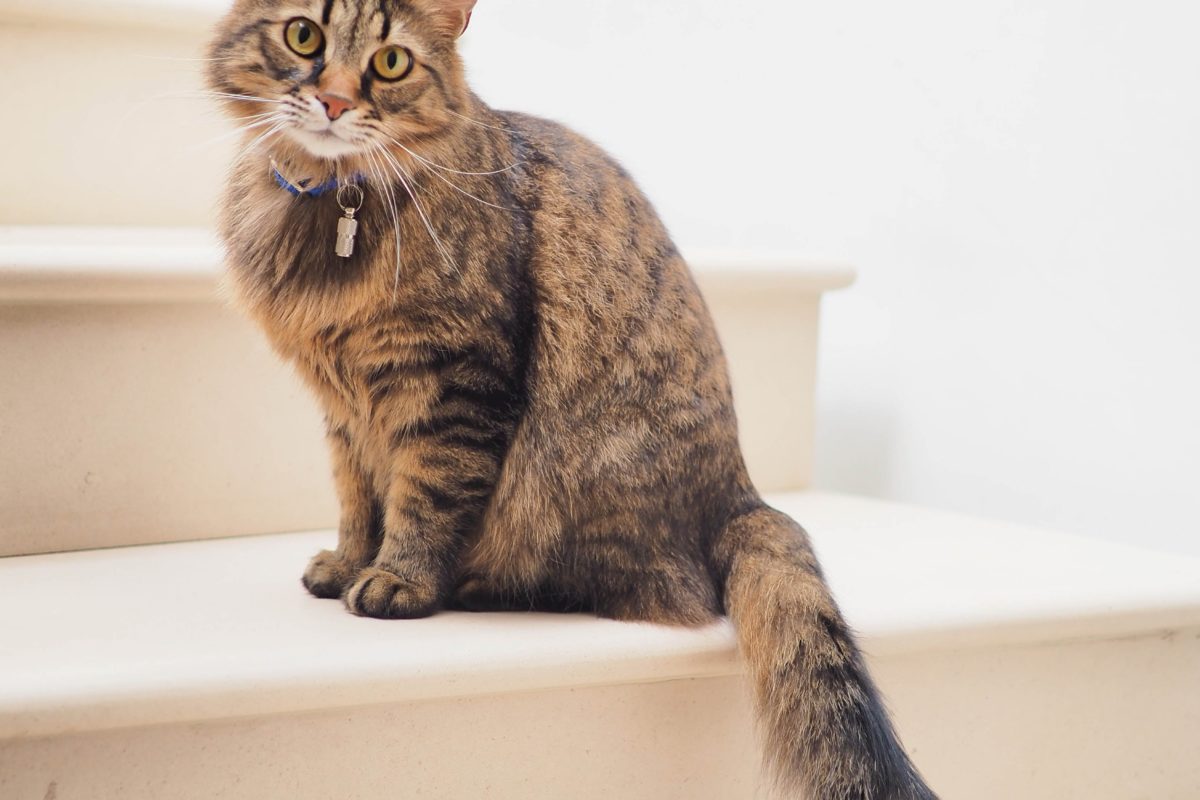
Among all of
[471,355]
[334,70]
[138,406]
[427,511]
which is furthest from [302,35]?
[138,406]

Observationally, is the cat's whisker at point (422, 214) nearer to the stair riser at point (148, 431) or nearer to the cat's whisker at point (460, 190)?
the cat's whisker at point (460, 190)

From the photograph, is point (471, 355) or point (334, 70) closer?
point (334, 70)

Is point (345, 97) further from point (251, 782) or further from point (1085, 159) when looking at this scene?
point (1085, 159)

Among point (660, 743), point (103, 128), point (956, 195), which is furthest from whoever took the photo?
point (956, 195)

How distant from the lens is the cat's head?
1029mm

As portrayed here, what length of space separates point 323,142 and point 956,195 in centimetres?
118

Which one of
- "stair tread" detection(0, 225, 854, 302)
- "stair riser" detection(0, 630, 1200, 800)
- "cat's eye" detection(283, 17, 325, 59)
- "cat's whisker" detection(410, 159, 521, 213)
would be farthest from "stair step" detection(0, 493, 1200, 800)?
"cat's eye" detection(283, 17, 325, 59)

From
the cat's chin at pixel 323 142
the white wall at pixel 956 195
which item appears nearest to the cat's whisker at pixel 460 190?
the cat's chin at pixel 323 142

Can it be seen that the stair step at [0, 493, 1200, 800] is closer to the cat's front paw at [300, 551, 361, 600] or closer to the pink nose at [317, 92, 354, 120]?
the cat's front paw at [300, 551, 361, 600]

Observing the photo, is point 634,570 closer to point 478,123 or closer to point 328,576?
point 328,576

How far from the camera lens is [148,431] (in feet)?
4.63

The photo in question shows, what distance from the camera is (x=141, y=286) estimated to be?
1.34 meters

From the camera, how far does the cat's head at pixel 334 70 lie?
3.38 ft

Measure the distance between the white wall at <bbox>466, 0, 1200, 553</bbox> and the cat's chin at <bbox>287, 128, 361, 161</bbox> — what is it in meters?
0.97
